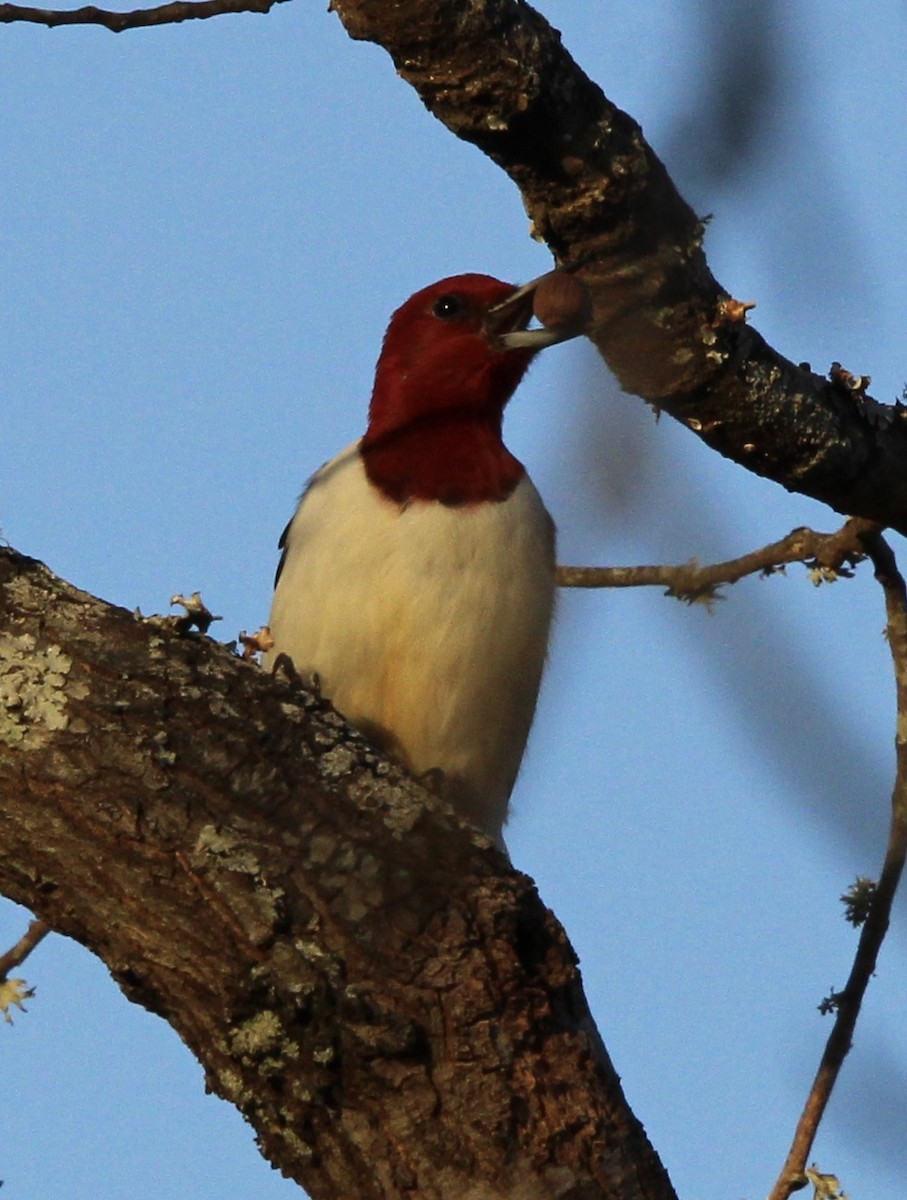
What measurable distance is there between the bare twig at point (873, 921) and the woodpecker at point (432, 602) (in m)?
1.19

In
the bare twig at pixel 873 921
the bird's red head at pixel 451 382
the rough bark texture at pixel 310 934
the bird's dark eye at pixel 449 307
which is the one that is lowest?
the rough bark texture at pixel 310 934

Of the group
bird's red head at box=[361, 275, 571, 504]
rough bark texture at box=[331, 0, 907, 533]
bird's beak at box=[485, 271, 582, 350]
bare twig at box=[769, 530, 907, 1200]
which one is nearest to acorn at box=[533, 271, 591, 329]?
rough bark texture at box=[331, 0, 907, 533]

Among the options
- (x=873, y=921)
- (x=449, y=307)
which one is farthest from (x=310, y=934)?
(x=449, y=307)

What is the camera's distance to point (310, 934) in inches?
114

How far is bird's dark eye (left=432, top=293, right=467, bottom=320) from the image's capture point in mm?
5730

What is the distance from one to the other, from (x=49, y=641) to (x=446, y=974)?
3.28 feet

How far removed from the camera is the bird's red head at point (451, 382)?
5266mm

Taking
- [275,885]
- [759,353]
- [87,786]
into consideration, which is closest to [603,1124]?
[275,885]

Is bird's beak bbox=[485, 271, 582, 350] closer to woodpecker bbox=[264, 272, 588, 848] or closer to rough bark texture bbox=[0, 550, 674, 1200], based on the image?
woodpecker bbox=[264, 272, 588, 848]

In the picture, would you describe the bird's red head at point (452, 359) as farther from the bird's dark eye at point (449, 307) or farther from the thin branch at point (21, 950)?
the thin branch at point (21, 950)

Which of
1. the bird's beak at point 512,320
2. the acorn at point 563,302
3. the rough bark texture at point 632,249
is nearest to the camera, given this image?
the rough bark texture at point 632,249

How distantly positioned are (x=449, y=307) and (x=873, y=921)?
274cm

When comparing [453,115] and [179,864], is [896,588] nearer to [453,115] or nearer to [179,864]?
[453,115]

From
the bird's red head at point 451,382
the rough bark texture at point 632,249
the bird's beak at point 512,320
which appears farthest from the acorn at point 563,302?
the bird's beak at point 512,320
